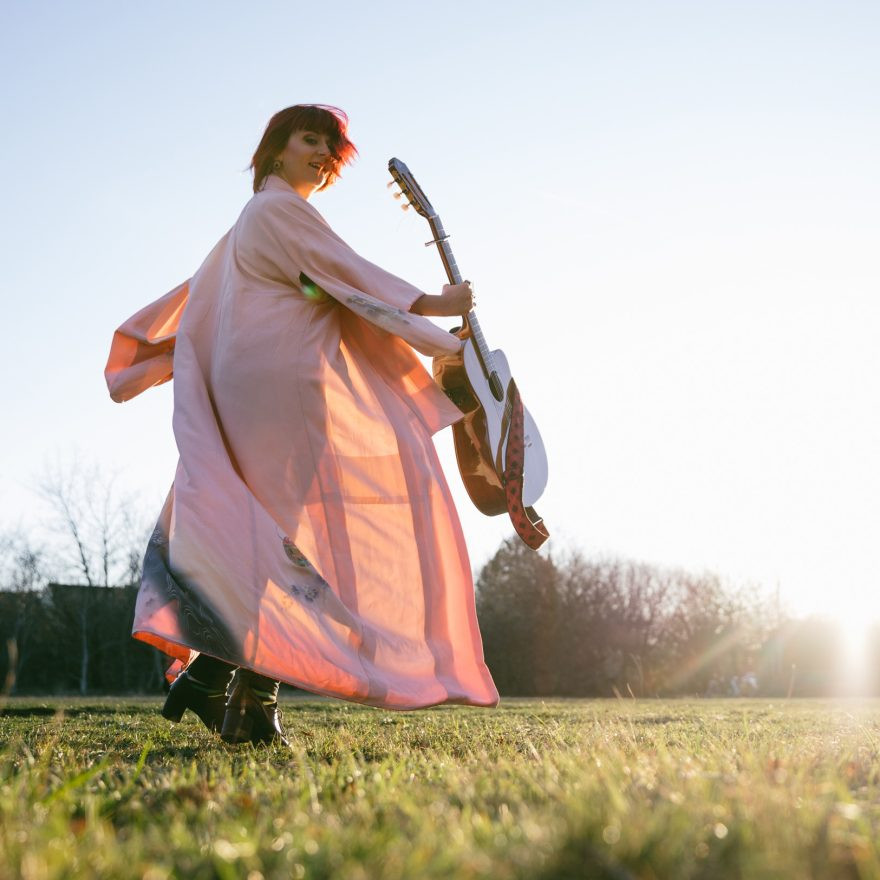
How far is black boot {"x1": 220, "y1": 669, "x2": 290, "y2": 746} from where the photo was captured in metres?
3.57

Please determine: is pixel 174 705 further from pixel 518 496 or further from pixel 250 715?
pixel 518 496

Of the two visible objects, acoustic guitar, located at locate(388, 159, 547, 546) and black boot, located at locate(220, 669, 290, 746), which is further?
acoustic guitar, located at locate(388, 159, 547, 546)

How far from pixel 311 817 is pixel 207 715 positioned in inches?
87.1

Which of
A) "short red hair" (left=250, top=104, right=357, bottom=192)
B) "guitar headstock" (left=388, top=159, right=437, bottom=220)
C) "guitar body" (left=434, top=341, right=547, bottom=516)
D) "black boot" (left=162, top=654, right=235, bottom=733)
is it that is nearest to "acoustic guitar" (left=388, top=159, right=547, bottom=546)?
"guitar body" (left=434, top=341, right=547, bottom=516)

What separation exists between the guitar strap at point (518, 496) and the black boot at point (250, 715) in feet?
4.18

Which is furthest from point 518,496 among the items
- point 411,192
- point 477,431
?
point 411,192

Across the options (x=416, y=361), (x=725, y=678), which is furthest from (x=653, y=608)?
(x=416, y=361)

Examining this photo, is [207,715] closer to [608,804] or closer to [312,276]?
[312,276]

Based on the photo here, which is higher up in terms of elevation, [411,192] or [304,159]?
[411,192]

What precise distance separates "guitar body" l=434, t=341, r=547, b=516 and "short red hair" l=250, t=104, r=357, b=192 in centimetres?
102

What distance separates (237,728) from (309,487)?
939 mm

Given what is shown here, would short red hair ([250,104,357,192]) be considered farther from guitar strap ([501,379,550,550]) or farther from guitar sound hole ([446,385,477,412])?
guitar strap ([501,379,550,550])

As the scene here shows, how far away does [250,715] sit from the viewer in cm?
361

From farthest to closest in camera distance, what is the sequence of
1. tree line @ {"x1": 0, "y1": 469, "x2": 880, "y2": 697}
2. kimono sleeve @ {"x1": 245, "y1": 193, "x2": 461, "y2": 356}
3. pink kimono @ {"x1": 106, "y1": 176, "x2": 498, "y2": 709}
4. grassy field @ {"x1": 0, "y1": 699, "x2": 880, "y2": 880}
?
tree line @ {"x1": 0, "y1": 469, "x2": 880, "y2": 697} < kimono sleeve @ {"x1": 245, "y1": 193, "x2": 461, "y2": 356} < pink kimono @ {"x1": 106, "y1": 176, "x2": 498, "y2": 709} < grassy field @ {"x1": 0, "y1": 699, "x2": 880, "y2": 880}
